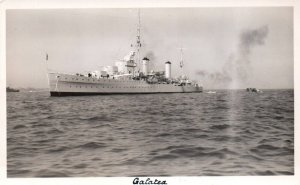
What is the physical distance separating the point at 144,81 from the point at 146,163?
1.25 m

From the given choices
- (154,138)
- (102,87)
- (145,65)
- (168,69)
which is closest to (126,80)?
(102,87)

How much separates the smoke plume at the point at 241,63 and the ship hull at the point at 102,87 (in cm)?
26

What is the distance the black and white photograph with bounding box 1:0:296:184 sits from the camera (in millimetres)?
2973

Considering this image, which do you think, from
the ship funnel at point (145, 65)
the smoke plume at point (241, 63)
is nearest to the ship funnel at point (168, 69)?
the ship funnel at point (145, 65)

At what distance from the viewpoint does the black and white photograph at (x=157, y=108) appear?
2.97m

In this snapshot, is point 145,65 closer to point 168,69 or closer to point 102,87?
point 168,69

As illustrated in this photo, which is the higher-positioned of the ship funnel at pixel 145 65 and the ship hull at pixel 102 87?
the ship funnel at pixel 145 65

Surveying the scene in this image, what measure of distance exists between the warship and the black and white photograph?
0.18ft

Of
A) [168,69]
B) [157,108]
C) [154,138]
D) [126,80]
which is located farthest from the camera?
[126,80]

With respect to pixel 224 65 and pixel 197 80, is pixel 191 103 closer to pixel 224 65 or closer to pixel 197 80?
pixel 197 80

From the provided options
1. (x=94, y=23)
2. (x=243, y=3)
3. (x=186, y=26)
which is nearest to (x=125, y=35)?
(x=94, y=23)

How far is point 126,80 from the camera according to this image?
160 inches

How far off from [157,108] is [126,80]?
2.75 ft

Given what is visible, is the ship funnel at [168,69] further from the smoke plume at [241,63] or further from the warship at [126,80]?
the smoke plume at [241,63]
